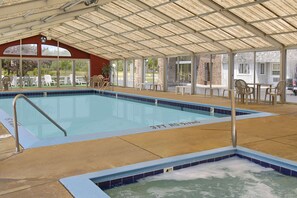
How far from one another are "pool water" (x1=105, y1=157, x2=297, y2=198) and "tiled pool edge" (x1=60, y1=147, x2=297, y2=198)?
0.08 metres

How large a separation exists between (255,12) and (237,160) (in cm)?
552

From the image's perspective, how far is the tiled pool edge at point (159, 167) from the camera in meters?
2.71

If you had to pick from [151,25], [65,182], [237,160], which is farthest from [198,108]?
[65,182]

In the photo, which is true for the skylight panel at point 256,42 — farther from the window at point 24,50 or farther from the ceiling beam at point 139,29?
the window at point 24,50

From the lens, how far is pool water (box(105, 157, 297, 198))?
329 cm

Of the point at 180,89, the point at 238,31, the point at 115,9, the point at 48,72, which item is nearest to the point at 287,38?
the point at 238,31

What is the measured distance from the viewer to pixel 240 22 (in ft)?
29.5

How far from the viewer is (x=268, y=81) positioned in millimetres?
10836

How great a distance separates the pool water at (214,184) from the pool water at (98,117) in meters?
3.07

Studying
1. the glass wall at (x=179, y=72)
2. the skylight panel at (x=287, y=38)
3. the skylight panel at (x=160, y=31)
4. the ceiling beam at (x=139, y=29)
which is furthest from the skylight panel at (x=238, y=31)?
the glass wall at (x=179, y=72)

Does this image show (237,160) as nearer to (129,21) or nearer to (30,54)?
(129,21)

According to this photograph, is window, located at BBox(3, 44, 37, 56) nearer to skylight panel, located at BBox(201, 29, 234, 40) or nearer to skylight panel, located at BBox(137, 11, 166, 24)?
skylight panel, located at BBox(137, 11, 166, 24)

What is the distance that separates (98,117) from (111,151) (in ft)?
17.7

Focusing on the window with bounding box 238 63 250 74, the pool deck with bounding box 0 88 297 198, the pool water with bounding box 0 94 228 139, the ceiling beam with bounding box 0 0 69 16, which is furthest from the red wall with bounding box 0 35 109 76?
the pool deck with bounding box 0 88 297 198
